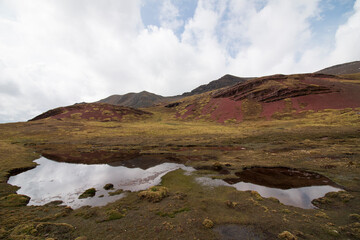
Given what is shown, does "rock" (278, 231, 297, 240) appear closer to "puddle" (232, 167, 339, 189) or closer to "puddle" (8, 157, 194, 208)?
"puddle" (232, 167, 339, 189)

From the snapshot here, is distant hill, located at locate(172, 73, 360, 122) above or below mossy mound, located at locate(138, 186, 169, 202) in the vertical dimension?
A: above

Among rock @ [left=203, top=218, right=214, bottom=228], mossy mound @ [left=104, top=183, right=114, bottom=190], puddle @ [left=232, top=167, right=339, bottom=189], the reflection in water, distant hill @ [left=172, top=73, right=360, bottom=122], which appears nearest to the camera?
rock @ [left=203, top=218, right=214, bottom=228]

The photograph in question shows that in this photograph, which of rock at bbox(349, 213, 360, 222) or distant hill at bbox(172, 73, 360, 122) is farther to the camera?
distant hill at bbox(172, 73, 360, 122)

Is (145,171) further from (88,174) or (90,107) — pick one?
(90,107)

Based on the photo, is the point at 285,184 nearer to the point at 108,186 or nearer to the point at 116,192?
the point at 116,192

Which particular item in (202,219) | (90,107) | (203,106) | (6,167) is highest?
(90,107)

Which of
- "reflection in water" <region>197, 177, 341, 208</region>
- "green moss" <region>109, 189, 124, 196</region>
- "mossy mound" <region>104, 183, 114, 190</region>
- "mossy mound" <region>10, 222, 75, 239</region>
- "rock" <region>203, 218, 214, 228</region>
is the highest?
"mossy mound" <region>10, 222, 75, 239</region>

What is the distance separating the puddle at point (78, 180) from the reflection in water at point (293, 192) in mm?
9867

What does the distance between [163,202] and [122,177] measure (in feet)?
40.2

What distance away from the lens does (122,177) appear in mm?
26125

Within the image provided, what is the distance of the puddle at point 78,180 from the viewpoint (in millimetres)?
19531

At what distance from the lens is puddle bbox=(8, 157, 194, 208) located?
19.5m

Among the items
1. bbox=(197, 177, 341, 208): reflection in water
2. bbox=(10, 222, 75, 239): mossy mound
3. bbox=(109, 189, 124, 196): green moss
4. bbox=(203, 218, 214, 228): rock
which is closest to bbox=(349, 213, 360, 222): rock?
bbox=(197, 177, 341, 208): reflection in water

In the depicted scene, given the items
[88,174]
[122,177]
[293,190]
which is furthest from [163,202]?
[88,174]
